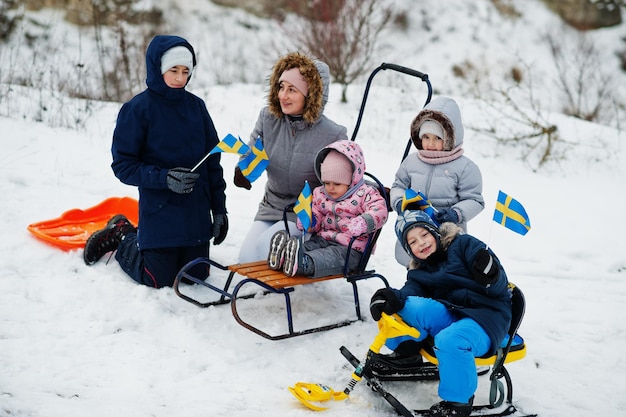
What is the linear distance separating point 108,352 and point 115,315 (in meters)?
0.46

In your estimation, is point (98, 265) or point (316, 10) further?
point (316, 10)

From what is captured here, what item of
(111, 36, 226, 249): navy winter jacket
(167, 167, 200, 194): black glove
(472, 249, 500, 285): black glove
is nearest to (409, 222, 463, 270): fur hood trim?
(472, 249, 500, 285): black glove

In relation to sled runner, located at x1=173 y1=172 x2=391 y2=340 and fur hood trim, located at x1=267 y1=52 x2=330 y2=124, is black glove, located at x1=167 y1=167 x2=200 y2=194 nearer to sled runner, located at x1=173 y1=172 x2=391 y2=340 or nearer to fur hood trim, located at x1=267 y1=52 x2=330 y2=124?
sled runner, located at x1=173 y1=172 x2=391 y2=340

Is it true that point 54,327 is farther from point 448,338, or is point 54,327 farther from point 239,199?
point 239,199

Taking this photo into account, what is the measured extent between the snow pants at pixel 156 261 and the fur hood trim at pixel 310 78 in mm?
1294

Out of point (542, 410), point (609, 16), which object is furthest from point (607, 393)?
point (609, 16)

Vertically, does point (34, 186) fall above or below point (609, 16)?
below

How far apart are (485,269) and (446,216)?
663 mm

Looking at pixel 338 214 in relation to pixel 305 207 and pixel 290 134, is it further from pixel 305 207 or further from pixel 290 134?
pixel 290 134

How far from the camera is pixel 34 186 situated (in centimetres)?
628

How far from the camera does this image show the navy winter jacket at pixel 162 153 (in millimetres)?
4410

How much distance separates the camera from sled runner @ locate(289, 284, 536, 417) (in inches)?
131

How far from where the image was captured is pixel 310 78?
181 inches

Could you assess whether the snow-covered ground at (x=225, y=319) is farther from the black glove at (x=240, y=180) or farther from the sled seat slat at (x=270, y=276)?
the black glove at (x=240, y=180)
